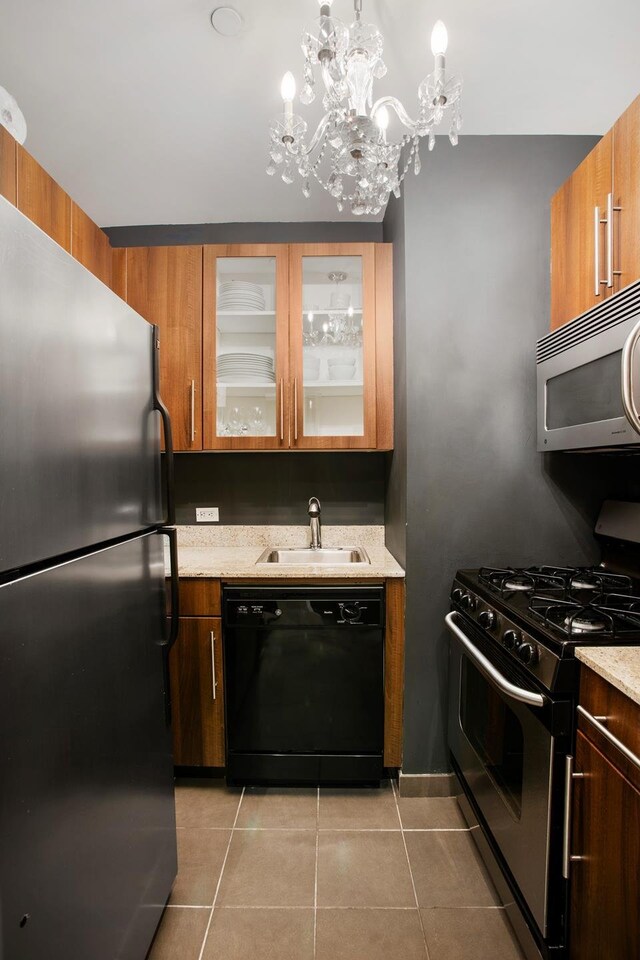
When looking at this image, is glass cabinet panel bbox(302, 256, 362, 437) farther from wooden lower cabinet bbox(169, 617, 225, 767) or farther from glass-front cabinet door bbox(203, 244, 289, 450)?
wooden lower cabinet bbox(169, 617, 225, 767)

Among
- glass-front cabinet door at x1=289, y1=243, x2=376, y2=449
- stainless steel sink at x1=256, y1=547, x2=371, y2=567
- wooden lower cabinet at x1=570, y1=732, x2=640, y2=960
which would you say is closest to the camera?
wooden lower cabinet at x1=570, y1=732, x2=640, y2=960

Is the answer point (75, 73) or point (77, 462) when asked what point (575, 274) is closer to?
point (77, 462)

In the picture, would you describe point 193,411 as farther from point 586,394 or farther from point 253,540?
point 586,394

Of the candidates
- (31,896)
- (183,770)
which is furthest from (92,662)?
(183,770)

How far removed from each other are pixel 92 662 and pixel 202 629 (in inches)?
40.5

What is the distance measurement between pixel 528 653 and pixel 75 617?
1.04m

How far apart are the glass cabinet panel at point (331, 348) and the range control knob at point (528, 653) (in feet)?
4.17

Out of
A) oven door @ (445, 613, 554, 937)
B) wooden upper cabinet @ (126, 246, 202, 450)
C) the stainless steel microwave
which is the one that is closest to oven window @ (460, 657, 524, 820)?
oven door @ (445, 613, 554, 937)

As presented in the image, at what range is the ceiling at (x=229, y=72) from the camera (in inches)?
57.5

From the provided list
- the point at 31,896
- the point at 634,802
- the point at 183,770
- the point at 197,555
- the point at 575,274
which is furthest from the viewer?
the point at 197,555

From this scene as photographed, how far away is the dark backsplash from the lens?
2617 mm

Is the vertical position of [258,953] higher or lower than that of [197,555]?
lower

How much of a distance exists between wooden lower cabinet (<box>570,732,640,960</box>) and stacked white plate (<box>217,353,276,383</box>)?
6.02 feet

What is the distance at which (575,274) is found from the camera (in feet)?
5.34
